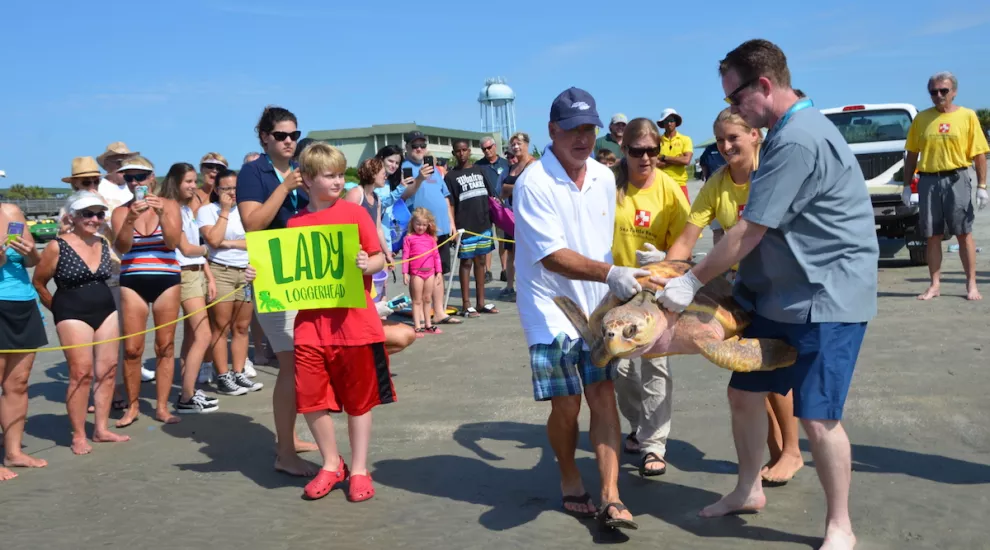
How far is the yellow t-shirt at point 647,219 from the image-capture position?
4949 millimetres

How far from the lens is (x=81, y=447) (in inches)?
235

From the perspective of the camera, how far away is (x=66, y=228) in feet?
20.3

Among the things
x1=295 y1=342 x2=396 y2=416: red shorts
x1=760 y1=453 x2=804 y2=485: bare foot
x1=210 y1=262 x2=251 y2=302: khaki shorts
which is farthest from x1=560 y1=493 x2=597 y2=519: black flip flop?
x1=210 y1=262 x2=251 y2=302: khaki shorts

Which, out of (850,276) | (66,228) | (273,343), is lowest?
(273,343)

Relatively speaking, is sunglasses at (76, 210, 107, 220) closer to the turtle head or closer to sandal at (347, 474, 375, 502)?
sandal at (347, 474, 375, 502)

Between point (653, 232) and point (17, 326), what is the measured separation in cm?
417

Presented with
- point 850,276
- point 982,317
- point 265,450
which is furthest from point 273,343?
point 982,317

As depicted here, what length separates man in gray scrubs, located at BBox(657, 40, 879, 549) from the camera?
3.57 m

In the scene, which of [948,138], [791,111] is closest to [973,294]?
[948,138]

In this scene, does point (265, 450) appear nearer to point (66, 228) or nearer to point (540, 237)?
point (66, 228)

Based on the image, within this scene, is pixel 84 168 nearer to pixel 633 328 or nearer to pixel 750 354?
pixel 633 328

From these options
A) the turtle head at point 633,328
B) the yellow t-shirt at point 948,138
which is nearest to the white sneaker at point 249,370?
the turtle head at point 633,328

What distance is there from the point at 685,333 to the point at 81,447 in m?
4.45

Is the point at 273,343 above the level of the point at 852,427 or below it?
above
